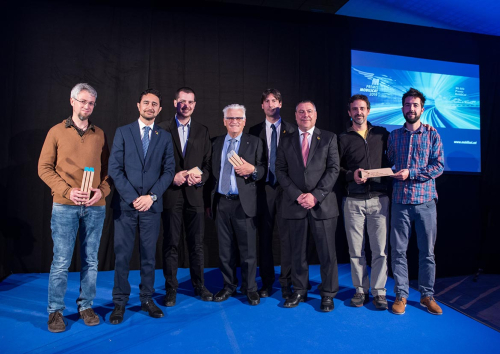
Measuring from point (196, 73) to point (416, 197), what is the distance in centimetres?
292

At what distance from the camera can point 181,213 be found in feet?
9.62

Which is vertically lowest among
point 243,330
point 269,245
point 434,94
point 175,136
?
point 243,330

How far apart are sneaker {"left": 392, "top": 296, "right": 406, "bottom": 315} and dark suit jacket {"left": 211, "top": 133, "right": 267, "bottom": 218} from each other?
1.37 meters

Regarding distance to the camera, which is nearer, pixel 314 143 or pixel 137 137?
pixel 137 137

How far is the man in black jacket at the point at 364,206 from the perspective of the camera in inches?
111

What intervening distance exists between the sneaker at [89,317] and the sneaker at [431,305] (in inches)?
103

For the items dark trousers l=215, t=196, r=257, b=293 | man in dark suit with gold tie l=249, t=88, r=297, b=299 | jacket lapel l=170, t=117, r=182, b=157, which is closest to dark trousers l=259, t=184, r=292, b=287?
man in dark suit with gold tie l=249, t=88, r=297, b=299

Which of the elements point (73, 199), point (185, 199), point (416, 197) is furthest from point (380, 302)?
point (73, 199)

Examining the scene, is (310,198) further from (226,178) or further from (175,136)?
(175,136)

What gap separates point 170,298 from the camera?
283 cm

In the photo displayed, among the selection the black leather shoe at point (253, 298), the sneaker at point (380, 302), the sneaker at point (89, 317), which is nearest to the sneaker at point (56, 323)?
the sneaker at point (89, 317)

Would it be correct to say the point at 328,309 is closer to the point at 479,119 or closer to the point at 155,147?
the point at 155,147

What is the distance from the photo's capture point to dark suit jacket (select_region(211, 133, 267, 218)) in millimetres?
2855

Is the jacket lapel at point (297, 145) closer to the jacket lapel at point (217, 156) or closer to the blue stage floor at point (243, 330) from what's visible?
the jacket lapel at point (217, 156)
